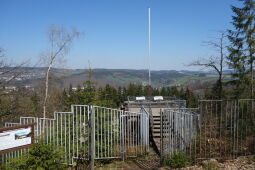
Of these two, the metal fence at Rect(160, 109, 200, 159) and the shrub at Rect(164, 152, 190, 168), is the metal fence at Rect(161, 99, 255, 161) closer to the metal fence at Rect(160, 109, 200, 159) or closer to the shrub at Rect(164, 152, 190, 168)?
the metal fence at Rect(160, 109, 200, 159)

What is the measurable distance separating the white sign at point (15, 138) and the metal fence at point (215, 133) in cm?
429

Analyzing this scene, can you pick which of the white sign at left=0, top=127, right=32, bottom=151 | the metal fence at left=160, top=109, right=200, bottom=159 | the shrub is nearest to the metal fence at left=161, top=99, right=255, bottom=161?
the metal fence at left=160, top=109, right=200, bottom=159

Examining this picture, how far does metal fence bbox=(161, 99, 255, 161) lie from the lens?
6.40 meters

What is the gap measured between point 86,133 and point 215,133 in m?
4.49

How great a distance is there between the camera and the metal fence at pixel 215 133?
640 centimetres

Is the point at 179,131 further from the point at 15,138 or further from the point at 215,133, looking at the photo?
the point at 15,138

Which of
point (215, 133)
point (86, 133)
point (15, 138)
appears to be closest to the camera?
point (15, 138)

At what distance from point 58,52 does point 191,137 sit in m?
16.8

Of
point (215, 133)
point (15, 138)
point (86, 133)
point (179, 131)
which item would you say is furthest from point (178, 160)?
point (15, 138)

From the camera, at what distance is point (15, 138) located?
5.94m

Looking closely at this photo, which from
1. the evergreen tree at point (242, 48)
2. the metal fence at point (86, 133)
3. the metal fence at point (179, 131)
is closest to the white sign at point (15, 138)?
the metal fence at point (86, 133)

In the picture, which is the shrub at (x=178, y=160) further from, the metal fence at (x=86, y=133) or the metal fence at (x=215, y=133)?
the metal fence at (x=86, y=133)

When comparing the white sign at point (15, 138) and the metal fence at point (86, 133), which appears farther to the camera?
the metal fence at point (86, 133)

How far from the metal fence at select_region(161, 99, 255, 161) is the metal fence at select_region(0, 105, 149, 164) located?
1.73 meters
